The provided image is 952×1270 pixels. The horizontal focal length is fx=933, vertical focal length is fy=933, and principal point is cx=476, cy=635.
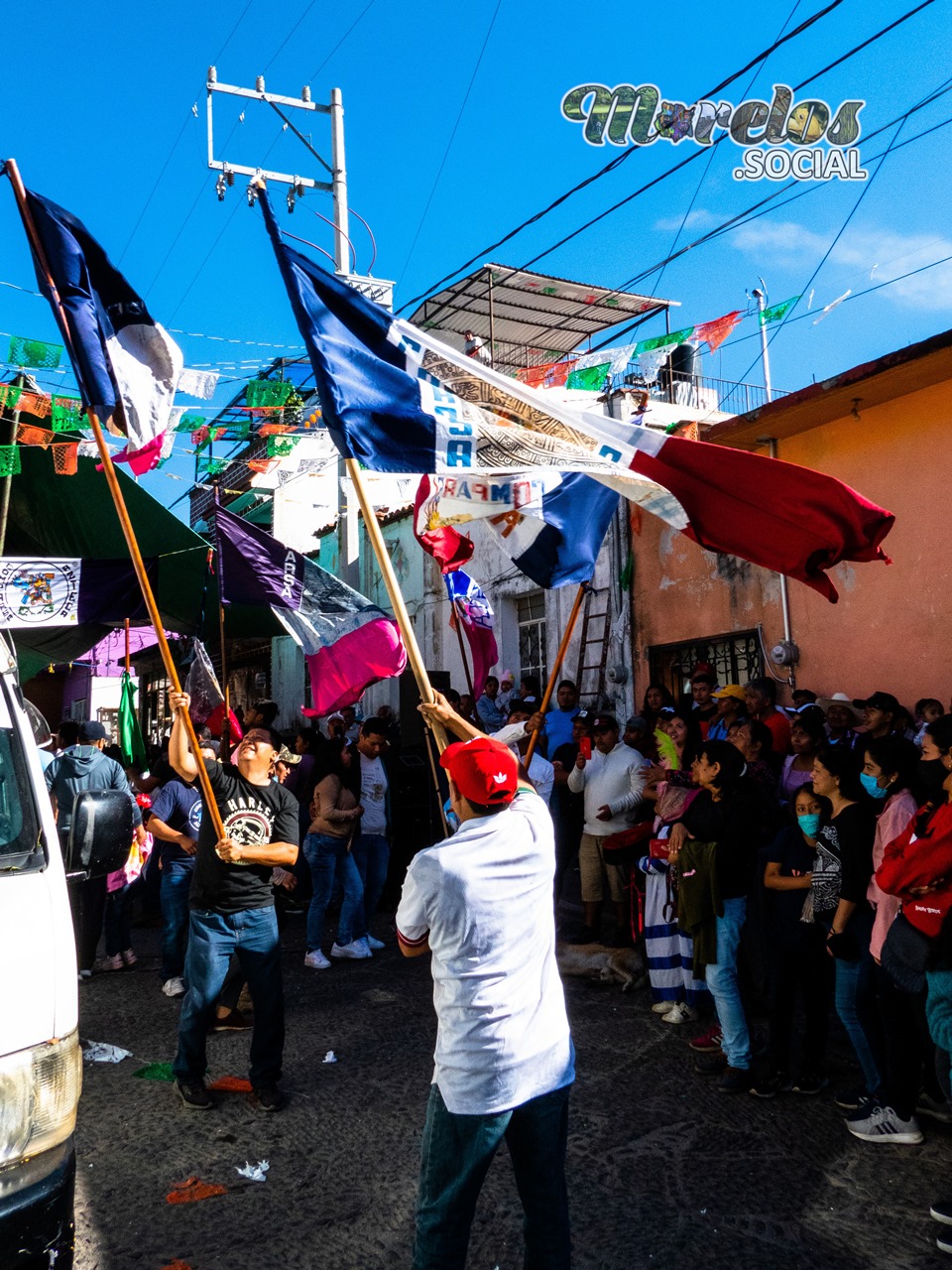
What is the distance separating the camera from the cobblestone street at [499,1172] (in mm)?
3570

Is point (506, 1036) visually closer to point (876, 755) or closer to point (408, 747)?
point (876, 755)

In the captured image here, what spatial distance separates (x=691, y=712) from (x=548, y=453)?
226 inches

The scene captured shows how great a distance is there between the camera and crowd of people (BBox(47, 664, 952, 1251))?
3980 millimetres

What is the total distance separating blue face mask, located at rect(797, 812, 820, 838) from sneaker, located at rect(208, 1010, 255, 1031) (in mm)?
3864

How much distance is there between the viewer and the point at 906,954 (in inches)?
147

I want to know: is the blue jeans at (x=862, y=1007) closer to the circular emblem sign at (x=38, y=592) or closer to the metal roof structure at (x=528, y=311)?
the circular emblem sign at (x=38, y=592)

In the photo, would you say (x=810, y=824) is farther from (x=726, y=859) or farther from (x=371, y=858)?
(x=371, y=858)

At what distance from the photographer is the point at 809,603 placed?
34.4 ft

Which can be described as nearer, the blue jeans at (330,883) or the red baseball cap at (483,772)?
the red baseball cap at (483,772)

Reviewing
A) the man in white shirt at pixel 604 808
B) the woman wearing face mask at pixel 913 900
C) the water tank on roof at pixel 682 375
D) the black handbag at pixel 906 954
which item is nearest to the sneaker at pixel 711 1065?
the woman wearing face mask at pixel 913 900

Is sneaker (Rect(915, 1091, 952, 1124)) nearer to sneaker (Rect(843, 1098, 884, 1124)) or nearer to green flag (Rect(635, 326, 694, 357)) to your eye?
sneaker (Rect(843, 1098, 884, 1124))

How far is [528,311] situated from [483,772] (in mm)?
15372

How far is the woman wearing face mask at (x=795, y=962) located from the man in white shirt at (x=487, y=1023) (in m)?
2.38

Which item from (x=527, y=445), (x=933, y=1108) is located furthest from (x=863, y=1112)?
(x=527, y=445)
